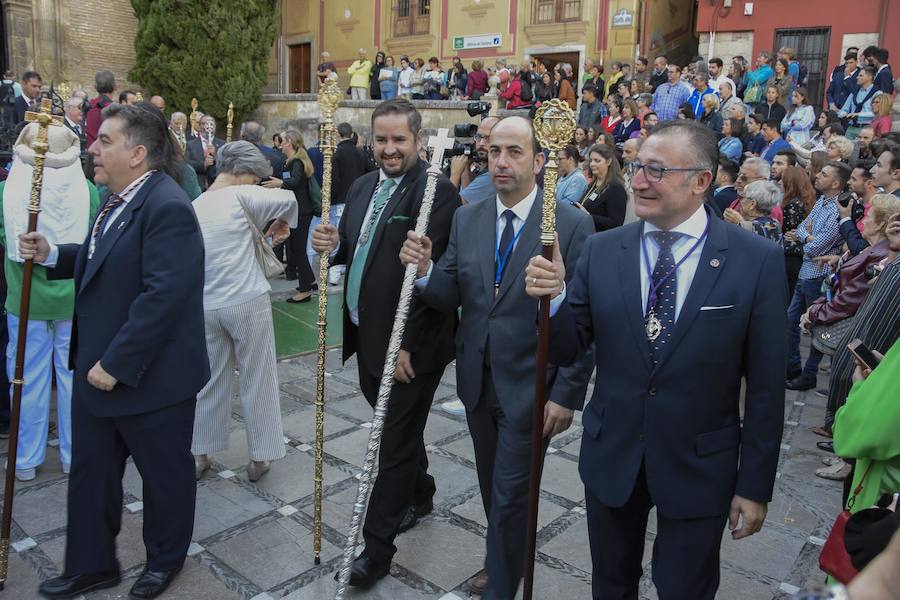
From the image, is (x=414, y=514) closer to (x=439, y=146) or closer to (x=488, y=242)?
(x=488, y=242)

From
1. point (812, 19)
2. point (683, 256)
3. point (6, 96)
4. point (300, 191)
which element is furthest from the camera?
point (812, 19)

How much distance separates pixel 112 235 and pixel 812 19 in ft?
66.9

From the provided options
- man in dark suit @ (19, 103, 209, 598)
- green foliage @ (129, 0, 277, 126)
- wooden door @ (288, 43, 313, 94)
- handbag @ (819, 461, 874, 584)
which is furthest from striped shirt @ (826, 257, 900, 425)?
wooden door @ (288, 43, 313, 94)

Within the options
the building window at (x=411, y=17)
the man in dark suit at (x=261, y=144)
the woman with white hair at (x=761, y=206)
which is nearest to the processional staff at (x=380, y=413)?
the woman with white hair at (x=761, y=206)

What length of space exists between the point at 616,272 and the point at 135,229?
197cm

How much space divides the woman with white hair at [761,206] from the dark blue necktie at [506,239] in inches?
131

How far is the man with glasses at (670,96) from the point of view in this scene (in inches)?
560

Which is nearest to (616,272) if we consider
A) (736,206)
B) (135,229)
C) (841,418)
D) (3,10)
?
(841,418)

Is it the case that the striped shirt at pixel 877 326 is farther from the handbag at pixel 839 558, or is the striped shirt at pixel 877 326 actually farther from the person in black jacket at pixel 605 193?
the person in black jacket at pixel 605 193

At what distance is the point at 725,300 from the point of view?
240 cm

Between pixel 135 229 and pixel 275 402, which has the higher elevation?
pixel 135 229

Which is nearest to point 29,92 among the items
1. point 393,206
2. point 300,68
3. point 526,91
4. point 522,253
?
point 393,206

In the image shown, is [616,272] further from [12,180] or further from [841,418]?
[12,180]

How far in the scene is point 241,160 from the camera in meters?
4.41
